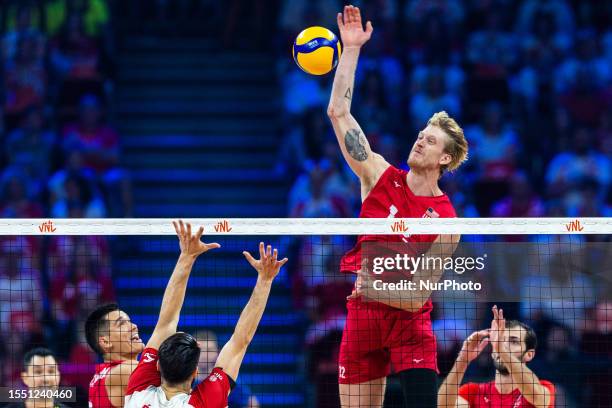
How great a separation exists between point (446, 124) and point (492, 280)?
1318mm

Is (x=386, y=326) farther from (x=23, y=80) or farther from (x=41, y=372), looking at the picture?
(x=23, y=80)

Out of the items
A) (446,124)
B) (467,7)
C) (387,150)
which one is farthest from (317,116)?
(446,124)

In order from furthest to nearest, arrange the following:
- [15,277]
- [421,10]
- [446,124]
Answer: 1. [421,10]
2. [15,277]
3. [446,124]

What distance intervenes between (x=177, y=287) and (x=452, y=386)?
2526 millimetres

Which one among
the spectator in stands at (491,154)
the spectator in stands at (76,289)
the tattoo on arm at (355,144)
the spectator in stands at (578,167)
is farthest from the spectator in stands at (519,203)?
the tattoo on arm at (355,144)

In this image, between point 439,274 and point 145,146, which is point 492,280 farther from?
point 145,146

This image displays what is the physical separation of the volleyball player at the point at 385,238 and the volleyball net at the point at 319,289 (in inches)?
2.0

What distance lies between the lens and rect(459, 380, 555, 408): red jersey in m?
9.10

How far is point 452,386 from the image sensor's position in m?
8.90

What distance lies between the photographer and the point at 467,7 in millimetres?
18953

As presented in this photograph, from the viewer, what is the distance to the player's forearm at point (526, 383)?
8727 millimetres

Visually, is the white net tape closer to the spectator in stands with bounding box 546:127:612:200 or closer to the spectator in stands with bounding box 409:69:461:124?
the spectator in stands with bounding box 546:127:612:200

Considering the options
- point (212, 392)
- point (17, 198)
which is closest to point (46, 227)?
point (212, 392)
